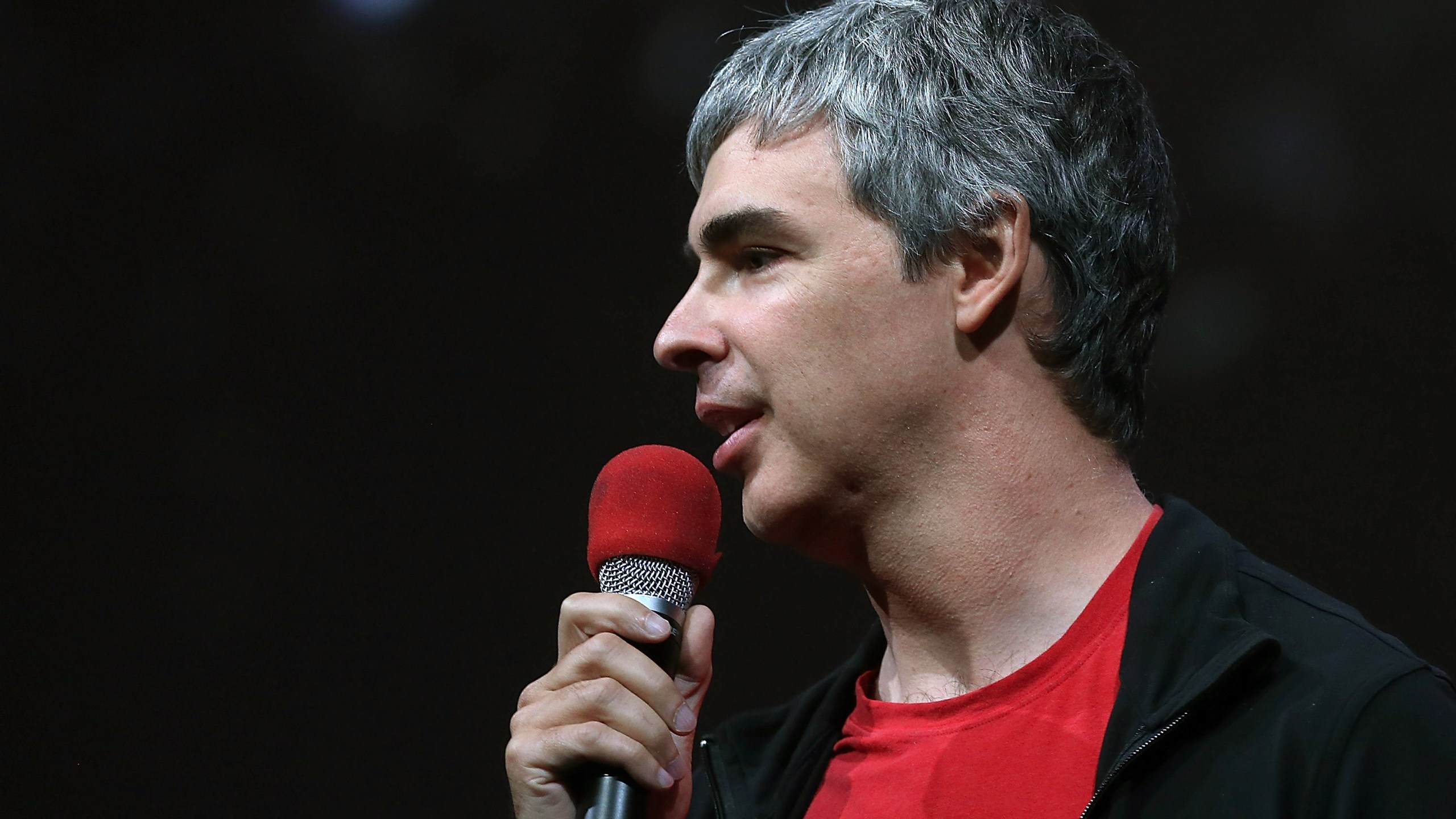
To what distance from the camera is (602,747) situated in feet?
3.77

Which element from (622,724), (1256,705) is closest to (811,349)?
(622,724)

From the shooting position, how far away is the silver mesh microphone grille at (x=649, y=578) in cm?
122

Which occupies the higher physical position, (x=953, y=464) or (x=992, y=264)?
(x=992, y=264)

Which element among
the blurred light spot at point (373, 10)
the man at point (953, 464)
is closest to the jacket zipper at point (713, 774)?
the man at point (953, 464)

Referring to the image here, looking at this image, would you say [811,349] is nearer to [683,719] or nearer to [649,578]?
[649,578]

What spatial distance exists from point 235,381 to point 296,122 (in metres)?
0.47

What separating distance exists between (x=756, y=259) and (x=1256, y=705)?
71cm

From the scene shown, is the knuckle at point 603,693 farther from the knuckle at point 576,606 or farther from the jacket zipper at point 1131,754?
the jacket zipper at point 1131,754

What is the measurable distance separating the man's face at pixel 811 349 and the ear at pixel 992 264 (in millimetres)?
19

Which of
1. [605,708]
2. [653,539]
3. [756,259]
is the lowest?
[605,708]

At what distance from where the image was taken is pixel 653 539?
1.24m

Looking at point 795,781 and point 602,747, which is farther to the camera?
point 795,781

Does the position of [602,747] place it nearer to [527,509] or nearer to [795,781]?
[795,781]

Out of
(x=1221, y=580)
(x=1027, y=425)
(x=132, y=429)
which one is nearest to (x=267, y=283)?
(x=132, y=429)
